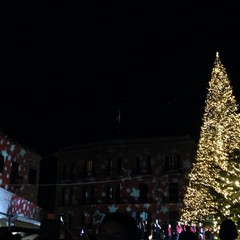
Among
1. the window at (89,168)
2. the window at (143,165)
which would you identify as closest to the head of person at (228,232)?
the window at (143,165)

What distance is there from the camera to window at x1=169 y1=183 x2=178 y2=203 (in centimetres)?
4451

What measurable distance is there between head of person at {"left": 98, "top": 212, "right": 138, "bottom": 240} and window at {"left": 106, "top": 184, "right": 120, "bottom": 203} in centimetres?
4471

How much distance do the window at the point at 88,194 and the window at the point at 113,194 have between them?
5.86 feet

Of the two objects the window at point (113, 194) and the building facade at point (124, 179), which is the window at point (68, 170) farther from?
the window at point (113, 194)

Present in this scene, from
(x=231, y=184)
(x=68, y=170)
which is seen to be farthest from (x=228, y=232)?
(x=68, y=170)

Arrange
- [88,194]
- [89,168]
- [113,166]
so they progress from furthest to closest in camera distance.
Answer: [89,168]
[113,166]
[88,194]

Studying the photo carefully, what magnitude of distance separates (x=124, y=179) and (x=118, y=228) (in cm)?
4493

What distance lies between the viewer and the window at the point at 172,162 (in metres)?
45.8

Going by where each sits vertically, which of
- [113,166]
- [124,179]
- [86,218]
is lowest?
[86,218]

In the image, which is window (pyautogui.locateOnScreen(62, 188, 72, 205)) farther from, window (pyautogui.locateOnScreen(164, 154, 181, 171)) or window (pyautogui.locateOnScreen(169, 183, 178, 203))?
window (pyautogui.locateOnScreen(169, 183, 178, 203))

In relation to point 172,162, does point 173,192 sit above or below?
below

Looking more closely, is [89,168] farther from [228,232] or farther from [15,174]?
[228,232]

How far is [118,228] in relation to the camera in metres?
2.56

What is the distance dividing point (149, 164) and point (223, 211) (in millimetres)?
33832
